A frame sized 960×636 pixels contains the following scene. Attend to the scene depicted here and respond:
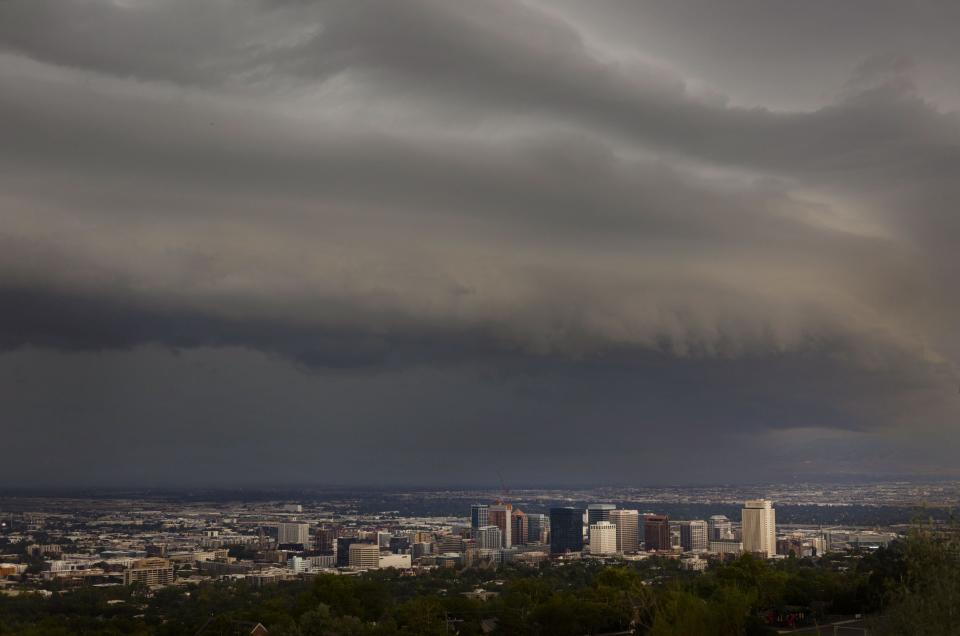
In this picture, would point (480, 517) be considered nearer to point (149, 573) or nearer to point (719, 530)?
point (719, 530)

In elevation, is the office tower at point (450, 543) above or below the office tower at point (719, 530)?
below

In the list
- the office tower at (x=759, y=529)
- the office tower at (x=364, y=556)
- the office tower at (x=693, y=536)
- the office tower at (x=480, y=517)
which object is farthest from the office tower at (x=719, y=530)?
the office tower at (x=364, y=556)

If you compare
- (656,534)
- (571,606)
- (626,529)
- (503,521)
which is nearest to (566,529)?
(626,529)

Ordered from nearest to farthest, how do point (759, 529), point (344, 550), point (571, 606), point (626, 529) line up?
point (571, 606) → point (759, 529) → point (344, 550) → point (626, 529)

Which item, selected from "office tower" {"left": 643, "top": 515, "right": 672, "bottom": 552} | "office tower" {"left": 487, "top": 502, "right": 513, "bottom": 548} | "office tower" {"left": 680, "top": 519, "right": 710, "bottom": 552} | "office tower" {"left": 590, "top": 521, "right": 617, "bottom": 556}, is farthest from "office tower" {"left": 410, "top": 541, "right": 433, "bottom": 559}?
"office tower" {"left": 680, "top": 519, "right": 710, "bottom": 552}

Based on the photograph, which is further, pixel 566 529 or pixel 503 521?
pixel 503 521

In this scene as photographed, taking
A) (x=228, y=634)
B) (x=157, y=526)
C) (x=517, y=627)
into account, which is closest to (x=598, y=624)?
(x=517, y=627)

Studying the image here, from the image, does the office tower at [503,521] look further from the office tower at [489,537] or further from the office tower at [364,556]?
the office tower at [364,556]
